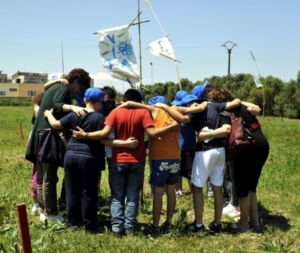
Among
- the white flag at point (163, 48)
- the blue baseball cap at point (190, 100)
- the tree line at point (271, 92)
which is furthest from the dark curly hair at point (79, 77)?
the tree line at point (271, 92)

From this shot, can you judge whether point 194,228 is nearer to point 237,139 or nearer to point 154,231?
point 154,231

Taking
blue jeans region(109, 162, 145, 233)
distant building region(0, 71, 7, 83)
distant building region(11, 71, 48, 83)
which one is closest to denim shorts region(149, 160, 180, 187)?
blue jeans region(109, 162, 145, 233)

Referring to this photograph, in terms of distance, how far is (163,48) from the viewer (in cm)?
608

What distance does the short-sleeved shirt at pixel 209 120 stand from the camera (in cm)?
468

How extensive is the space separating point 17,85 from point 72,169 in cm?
9269

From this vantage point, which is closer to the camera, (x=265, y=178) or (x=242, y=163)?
(x=242, y=163)

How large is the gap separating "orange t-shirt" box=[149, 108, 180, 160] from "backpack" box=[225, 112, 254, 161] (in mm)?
598

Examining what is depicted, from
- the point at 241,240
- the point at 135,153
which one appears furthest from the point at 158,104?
the point at 241,240

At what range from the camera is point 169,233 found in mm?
4691

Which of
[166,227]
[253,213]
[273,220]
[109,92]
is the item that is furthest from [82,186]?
[273,220]

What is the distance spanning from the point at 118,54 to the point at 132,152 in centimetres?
174

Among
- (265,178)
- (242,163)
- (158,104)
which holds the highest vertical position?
(158,104)

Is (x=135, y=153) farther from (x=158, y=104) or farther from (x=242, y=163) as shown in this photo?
(x=242, y=163)

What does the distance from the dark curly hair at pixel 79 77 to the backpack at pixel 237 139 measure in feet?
6.10
